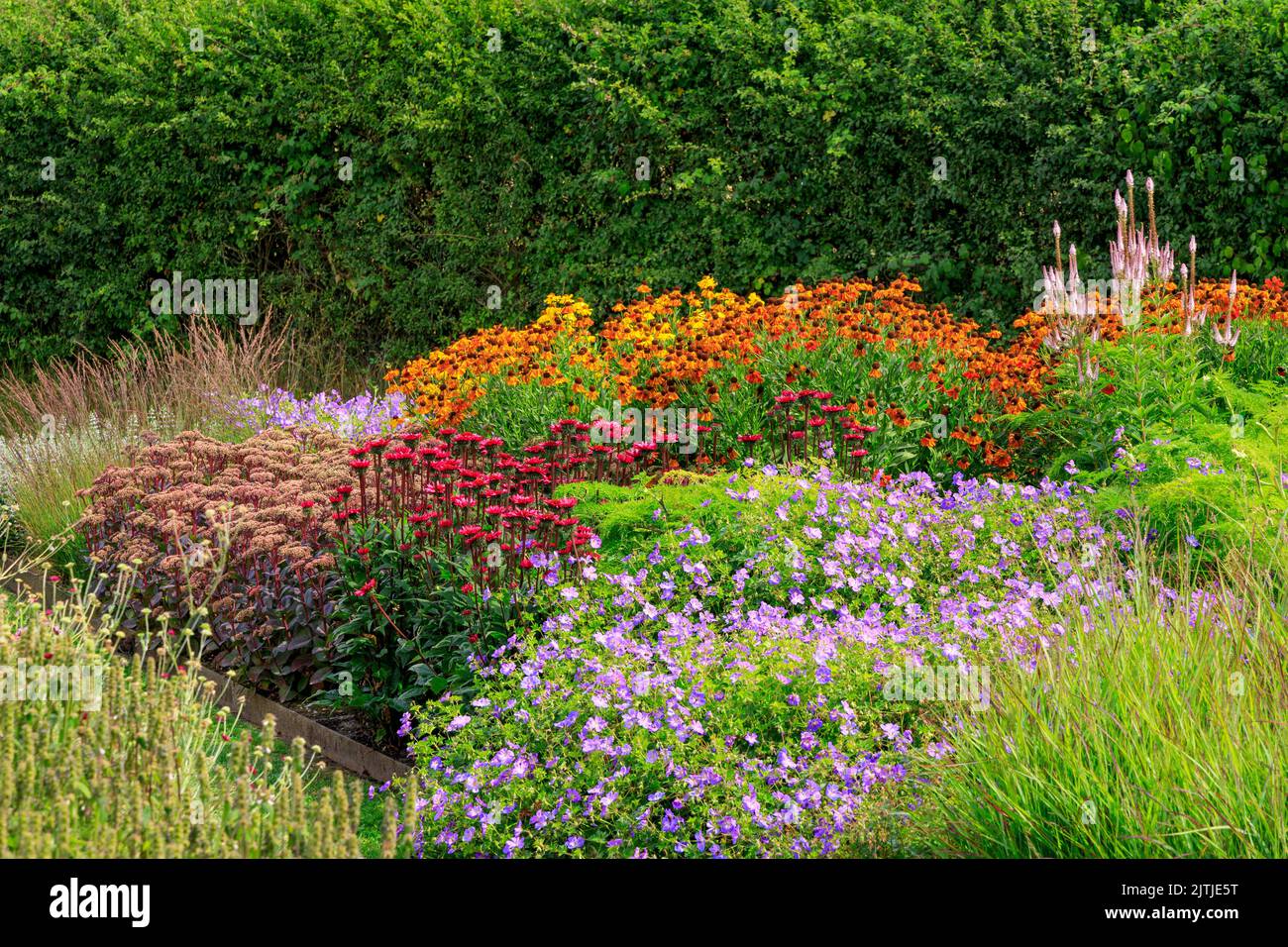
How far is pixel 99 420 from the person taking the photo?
31.5ft

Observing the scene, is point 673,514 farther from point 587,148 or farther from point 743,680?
point 587,148

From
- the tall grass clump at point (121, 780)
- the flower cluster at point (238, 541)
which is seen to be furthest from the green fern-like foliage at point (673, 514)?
the tall grass clump at point (121, 780)

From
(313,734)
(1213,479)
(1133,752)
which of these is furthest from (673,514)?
(1133,752)

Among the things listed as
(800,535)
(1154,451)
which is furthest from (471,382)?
(1154,451)

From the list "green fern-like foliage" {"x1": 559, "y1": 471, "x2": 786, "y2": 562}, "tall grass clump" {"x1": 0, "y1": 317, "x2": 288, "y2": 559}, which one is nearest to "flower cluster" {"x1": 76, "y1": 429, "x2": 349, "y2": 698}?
"tall grass clump" {"x1": 0, "y1": 317, "x2": 288, "y2": 559}

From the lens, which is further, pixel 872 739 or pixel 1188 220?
pixel 1188 220

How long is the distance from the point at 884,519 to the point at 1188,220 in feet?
14.3

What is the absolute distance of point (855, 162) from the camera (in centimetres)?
909

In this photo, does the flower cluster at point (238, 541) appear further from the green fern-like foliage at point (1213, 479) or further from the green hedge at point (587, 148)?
the green hedge at point (587, 148)

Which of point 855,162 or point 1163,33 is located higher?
point 1163,33

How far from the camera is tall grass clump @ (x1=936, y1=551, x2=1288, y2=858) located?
9.75ft

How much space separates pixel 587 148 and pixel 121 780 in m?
7.76

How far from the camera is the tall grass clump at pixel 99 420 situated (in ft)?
27.0

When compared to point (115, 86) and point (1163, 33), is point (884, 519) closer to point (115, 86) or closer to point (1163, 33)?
point (1163, 33)
